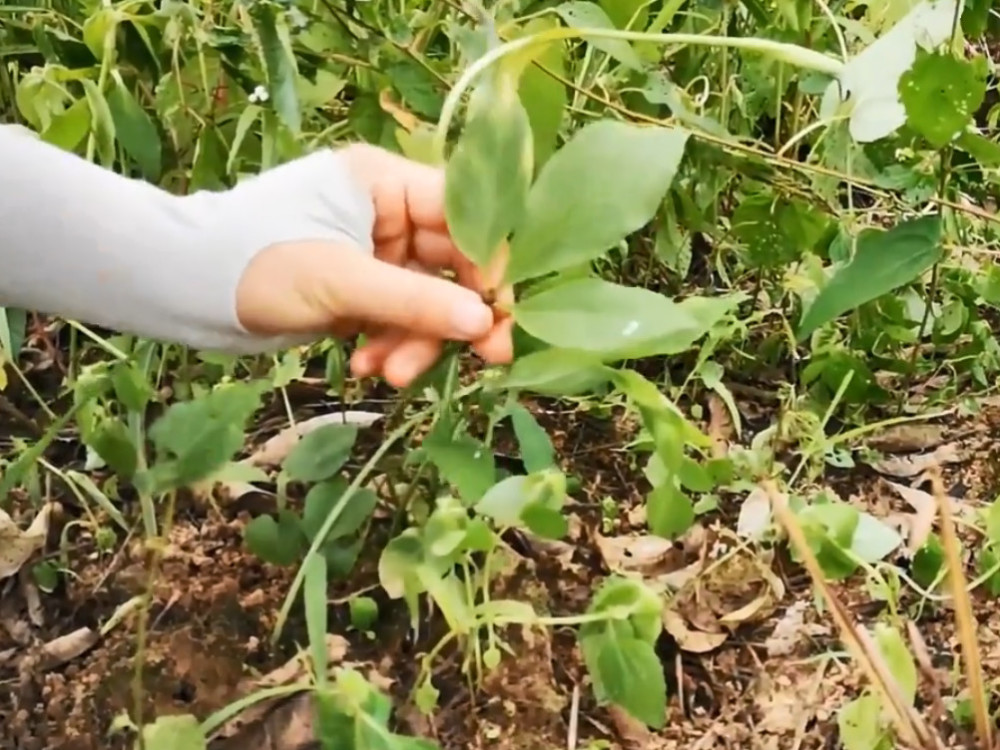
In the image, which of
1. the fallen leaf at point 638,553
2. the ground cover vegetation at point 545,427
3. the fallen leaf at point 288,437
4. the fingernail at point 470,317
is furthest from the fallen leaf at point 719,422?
the fingernail at point 470,317

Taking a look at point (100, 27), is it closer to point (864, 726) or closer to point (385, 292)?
point (385, 292)

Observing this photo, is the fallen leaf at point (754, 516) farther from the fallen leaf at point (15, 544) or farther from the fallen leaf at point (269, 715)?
the fallen leaf at point (15, 544)

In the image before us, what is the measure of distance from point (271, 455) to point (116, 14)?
1.01 ft

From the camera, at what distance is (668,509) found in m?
0.59

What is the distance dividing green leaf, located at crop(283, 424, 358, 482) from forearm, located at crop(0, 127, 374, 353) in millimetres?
156

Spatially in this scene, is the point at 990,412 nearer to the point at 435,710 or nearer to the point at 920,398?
the point at 920,398

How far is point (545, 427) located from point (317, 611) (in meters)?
0.30

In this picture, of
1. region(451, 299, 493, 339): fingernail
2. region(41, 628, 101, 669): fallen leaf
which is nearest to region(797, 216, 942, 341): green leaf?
region(451, 299, 493, 339): fingernail

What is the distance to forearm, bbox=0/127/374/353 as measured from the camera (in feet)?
1.71

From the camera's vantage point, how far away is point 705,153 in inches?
29.0

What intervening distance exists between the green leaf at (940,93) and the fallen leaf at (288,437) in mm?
416

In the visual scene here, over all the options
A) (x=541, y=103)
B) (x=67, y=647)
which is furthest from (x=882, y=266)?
(x=67, y=647)

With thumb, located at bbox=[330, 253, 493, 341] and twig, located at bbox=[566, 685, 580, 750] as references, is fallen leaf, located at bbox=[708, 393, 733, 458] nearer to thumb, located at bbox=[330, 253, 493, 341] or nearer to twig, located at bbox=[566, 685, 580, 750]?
twig, located at bbox=[566, 685, 580, 750]

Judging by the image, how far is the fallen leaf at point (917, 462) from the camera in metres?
0.88
